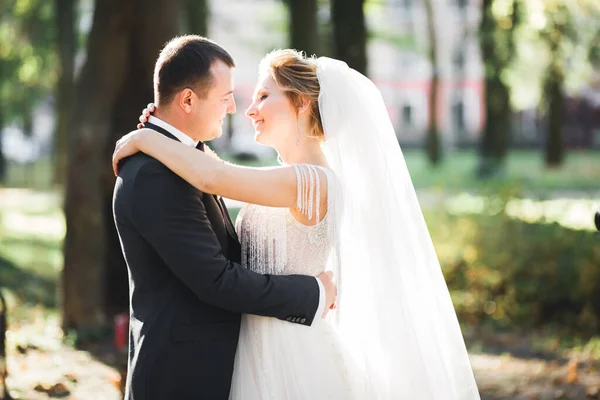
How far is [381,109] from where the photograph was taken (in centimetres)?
409

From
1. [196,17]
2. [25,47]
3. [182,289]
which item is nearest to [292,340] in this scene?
[182,289]

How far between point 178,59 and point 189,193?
536mm

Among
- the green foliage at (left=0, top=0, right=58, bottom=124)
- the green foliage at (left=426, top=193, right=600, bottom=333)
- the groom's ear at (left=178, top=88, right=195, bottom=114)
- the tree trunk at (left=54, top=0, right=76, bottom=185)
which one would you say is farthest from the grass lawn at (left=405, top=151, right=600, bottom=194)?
the groom's ear at (left=178, top=88, right=195, bottom=114)

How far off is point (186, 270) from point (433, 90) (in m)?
31.9

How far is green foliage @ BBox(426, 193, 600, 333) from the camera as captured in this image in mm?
10742

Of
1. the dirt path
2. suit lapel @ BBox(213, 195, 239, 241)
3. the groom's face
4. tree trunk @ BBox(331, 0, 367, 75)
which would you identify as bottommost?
the dirt path

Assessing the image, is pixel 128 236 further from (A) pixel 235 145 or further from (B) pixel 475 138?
(B) pixel 475 138

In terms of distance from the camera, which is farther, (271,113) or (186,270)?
(271,113)

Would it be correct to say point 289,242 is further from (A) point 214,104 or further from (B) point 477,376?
(B) point 477,376

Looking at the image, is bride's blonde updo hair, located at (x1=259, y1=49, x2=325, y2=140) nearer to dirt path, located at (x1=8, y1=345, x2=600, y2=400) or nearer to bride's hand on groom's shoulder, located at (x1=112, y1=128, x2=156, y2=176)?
bride's hand on groom's shoulder, located at (x1=112, y1=128, x2=156, y2=176)

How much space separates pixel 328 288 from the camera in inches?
149

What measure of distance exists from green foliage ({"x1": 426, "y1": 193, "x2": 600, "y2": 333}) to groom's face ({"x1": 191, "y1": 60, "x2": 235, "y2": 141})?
7945mm

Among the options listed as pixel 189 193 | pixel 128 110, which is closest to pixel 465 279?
pixel 128 110

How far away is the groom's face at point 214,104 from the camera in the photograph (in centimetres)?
360
